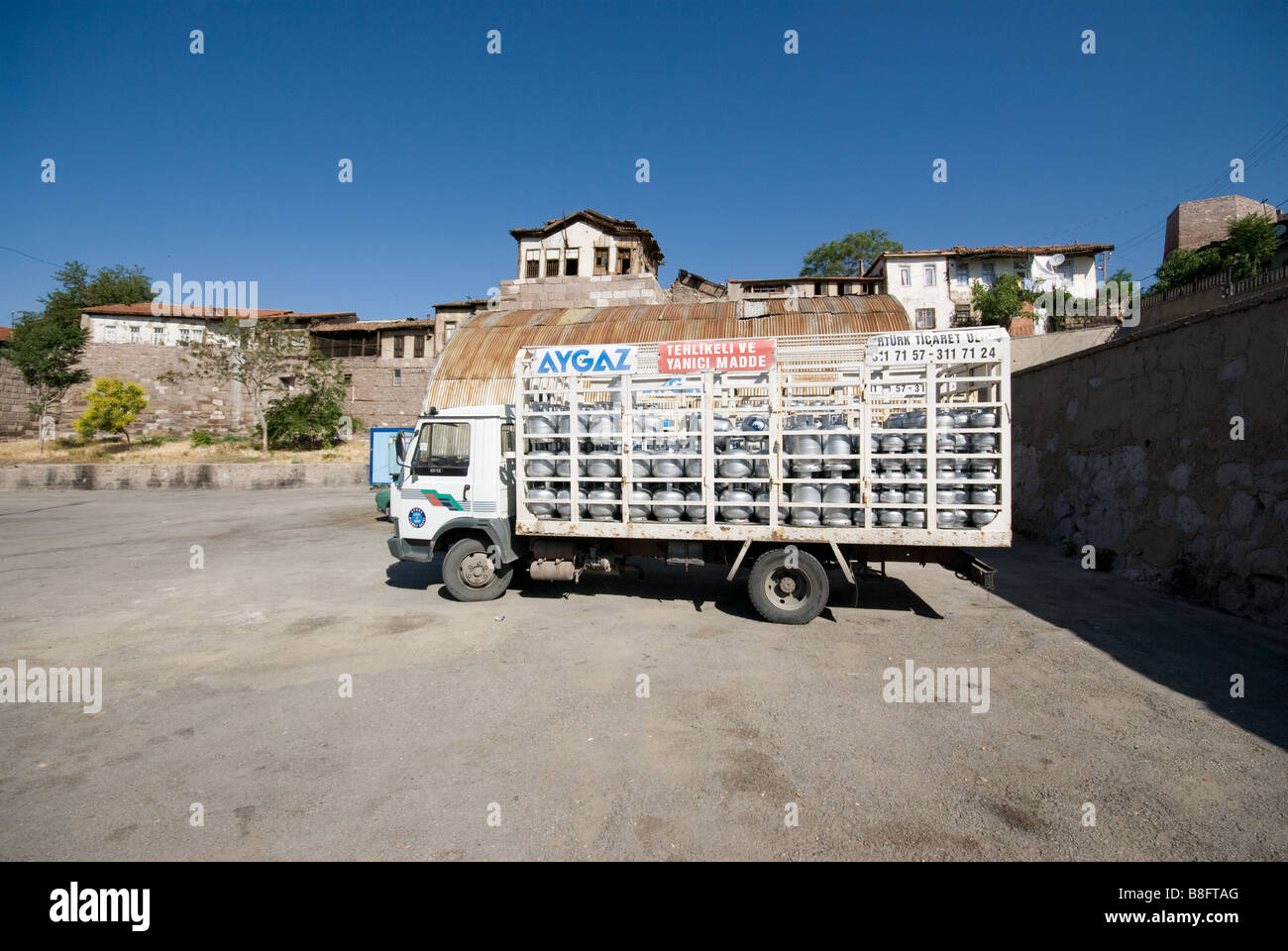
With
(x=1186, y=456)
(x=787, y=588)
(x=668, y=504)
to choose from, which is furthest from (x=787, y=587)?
(x=1186, y=456)

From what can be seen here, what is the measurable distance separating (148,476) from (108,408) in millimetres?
9124

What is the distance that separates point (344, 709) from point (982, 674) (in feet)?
17.3

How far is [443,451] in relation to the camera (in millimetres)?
7496

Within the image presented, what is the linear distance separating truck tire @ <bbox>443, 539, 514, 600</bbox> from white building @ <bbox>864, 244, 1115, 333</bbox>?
123ft

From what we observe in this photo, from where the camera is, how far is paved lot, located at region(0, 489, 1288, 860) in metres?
3.02

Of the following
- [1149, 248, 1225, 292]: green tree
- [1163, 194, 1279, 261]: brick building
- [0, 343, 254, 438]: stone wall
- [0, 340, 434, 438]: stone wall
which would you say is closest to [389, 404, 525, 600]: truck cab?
[0, 340, 434, 438]: stone wall

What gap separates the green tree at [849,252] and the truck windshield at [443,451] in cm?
4699

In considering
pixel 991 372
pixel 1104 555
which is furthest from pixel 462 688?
pixel 1104 555

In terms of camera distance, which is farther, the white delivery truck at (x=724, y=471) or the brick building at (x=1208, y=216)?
the brick building at (x=1208, y=216)

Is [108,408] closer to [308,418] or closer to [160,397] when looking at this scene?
[160,397]

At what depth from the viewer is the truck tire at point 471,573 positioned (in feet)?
24.3

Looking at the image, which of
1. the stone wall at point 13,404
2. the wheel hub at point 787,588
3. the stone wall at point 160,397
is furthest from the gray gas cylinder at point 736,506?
the stone wall at point 13,404

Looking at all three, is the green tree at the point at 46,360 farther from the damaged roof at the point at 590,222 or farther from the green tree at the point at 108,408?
the damaged roof at the point at 590,222
